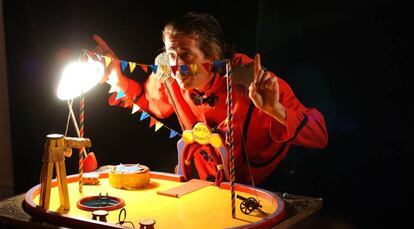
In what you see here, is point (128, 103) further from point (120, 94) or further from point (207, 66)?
point (207, 66)

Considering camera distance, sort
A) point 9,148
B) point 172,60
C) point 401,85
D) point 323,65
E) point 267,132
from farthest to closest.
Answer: point 9,148, point 172,60, point 267,132, point 323,65, point 401,85

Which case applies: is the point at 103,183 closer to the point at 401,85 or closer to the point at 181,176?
the point at 181,176

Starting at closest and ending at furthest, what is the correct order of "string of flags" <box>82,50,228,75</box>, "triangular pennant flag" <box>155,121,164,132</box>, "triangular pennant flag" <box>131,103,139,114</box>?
"string of flags" <box>82,50,228,75</box> < "triangular pennant flag" <box>155,121,164,132</box> < "triangular pennant flag" <box>131,103,139,114</box>

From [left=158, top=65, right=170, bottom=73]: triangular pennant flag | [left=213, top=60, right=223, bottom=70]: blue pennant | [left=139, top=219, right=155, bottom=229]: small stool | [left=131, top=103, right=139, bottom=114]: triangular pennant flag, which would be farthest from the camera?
[left=131, top=103, right=139, bottom=114]: triangular pennant flag

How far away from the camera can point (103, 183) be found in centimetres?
281

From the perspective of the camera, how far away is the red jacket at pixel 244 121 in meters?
2.51

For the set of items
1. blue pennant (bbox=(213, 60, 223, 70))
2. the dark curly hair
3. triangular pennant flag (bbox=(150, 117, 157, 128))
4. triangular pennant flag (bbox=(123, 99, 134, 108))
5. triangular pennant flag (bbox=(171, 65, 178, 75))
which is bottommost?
triangular pennant flag (bbox=(150, 117, 157, 128))

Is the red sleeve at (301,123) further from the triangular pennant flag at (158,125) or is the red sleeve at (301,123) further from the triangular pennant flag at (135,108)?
the triangular pennant flag at (135,108)

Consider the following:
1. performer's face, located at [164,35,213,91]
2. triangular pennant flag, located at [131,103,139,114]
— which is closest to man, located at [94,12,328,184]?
performer's face, located at [164,35,213,91]

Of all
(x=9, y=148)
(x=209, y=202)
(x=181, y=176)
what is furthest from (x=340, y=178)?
(x=9, y=148)

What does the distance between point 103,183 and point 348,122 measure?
1.34 meters

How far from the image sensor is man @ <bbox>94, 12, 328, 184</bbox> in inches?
99.4

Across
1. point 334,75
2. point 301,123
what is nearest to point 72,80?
point 301,123

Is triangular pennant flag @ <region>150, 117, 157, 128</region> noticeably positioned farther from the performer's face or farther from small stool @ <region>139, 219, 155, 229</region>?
small stool @ <region>139, 219, 155, 229</region>
